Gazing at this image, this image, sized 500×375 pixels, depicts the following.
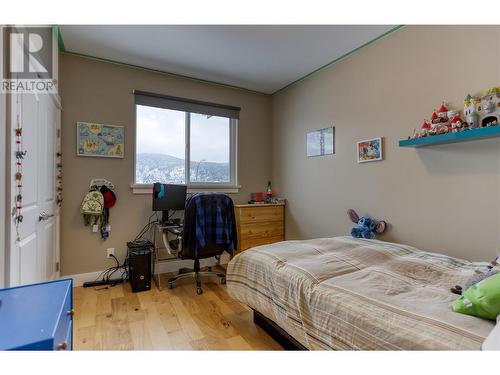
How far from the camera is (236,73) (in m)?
3.26

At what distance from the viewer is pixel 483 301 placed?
3.10ft

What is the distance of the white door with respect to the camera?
4.64 feet

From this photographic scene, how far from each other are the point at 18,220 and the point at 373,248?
2.36 metres

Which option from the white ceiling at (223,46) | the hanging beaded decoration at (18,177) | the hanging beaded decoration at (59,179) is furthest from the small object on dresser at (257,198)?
the hanging beaded decoration at (18,177)

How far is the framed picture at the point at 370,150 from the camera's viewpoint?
2.49 metres

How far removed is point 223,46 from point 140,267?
2.51 meters

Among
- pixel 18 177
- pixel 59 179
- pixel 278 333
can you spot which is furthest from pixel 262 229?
pixel 18 177

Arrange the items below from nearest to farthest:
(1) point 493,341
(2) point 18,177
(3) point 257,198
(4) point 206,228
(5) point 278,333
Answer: (1) point 493,341, (2) point 18,177, (5) point 278,333, (4) point 206,228, (3) point 257,198

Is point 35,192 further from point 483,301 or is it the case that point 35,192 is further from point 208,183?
point 483,301

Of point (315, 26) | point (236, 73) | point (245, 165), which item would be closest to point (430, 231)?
point (315, 26)

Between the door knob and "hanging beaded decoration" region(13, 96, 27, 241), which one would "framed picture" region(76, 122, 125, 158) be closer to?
the door knob

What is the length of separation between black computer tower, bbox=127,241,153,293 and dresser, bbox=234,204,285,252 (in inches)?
45.7

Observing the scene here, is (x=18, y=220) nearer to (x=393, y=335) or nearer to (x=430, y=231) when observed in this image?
(x=393, y=335)

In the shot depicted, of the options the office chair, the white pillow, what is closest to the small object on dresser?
the office chair
